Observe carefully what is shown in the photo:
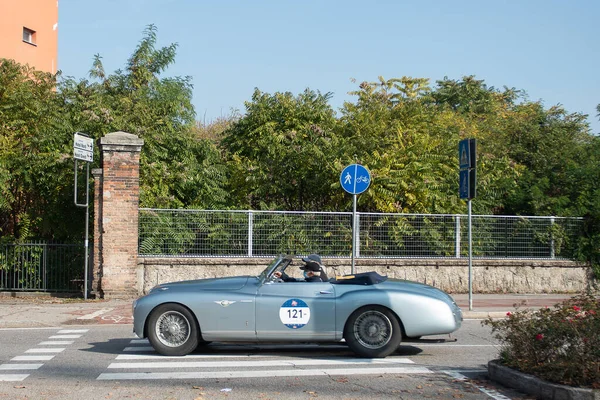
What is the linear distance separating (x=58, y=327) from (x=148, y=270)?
461 centimetres

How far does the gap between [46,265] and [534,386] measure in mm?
14274

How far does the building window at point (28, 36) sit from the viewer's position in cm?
3841

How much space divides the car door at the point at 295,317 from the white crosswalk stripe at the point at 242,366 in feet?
1.14

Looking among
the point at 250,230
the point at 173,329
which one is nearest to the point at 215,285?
the point at 173,329

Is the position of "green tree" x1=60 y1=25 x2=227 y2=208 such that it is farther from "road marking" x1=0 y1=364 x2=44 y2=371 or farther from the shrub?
the shrub

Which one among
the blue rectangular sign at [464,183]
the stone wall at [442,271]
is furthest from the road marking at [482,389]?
the stone wall at [442,271]

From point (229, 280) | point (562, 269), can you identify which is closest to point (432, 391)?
point (229, 280)

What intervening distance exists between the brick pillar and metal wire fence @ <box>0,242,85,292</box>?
149cm

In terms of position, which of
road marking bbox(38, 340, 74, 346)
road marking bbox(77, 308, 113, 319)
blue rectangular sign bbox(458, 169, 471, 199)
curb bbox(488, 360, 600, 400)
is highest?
blue rectangular sign bbox(458, 169, 471, 199)

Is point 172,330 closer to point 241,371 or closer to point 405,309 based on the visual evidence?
point 241,371

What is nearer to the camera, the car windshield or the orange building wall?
the car windshield

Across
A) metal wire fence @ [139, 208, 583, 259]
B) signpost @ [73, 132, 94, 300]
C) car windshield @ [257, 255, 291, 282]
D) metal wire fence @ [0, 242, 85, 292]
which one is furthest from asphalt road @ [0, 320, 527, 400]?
metal wire fence @ [0, 242, 85, 292]

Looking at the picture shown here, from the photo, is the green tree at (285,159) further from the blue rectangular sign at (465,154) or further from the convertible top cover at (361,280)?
the convertible top cover at (361,280)

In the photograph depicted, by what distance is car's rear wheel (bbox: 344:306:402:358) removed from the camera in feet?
32.3
